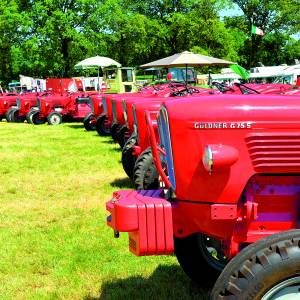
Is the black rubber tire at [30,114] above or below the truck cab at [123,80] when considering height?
below

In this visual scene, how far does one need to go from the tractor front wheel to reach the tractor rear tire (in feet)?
2.19

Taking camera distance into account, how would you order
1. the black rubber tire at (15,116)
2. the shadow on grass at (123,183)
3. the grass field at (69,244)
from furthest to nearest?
the black rubber tire at (15,116) < the shadow on grass at (123,183) < the grass field at (69,244)

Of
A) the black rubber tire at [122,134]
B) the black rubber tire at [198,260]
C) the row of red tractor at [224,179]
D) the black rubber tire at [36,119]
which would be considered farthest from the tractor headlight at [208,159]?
the black rubber tire at [36,119]

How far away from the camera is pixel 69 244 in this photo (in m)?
4.67

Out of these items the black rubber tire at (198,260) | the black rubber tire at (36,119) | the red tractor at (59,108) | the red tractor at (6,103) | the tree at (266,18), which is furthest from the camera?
the tree at (266,18)

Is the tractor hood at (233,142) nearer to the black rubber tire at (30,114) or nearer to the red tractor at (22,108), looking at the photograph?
the black rubber tire at (30,114)

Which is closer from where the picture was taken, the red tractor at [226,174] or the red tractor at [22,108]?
the red tractor at [226,174]

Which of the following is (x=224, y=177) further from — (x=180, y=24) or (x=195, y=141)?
(x=180, y=24)

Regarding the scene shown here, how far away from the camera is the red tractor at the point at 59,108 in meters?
17.0

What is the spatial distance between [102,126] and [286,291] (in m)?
10.9

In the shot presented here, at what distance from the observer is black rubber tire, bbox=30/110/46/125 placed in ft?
57.0

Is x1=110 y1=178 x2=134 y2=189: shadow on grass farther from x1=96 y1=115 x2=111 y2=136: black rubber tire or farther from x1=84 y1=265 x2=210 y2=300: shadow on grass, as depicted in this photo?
x1=96 y1=115 x2=111 y2=136: black rubber tire

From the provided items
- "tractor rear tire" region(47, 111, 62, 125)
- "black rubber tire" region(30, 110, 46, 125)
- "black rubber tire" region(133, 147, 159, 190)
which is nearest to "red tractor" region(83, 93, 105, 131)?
"tractor rear tire" region(47, 111, 62, 125)

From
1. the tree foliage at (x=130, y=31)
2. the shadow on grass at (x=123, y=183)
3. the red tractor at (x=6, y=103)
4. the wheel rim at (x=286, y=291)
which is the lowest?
the shadow on grass at (x=123, y=183)
